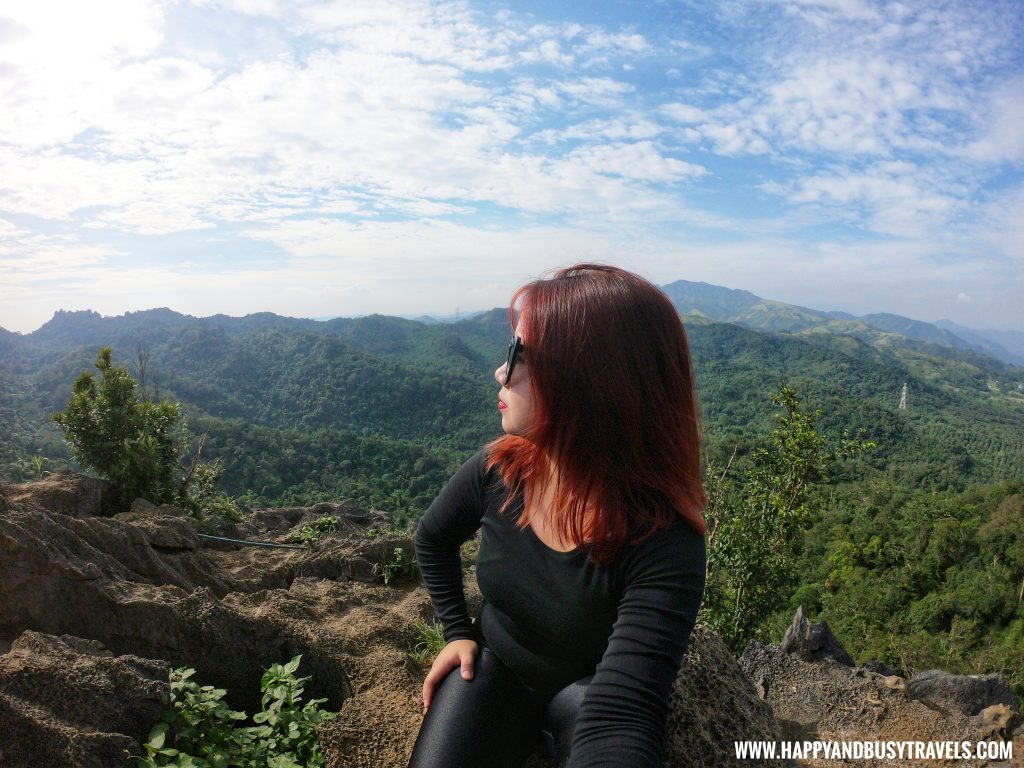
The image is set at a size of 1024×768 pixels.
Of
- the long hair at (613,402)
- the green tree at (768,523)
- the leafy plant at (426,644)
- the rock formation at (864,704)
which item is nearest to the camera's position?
the long hair at (613,402)

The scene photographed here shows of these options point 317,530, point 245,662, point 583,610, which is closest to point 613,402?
point 583,610

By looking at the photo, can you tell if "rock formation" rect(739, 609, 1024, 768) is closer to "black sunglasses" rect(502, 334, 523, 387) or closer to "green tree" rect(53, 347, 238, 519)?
"black sunglasses" rect(502, 334, 523, 387)

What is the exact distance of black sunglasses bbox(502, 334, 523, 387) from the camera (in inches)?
59.8

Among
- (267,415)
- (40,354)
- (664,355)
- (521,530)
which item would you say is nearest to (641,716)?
(521,530)

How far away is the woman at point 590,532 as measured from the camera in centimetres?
134

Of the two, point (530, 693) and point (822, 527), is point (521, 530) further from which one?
point (822, 527)

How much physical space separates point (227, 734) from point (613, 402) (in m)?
1.97

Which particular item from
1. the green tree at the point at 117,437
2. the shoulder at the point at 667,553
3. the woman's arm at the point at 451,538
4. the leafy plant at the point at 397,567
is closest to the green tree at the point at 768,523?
the leafy plant at the point at 397,567

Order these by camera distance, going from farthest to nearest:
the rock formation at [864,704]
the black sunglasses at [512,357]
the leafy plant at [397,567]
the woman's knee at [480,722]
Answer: the leafy plant at [397,567] → the rock formation at [864,704] → the woman's knee at [480,722] → the black sunglasses at [512,357]

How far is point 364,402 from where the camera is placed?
75.3 metres

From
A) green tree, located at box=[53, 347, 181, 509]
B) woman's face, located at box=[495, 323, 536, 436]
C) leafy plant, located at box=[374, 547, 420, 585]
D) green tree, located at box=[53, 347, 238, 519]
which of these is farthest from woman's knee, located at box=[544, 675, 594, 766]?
green tree, located at box=[53, 347, 181, 509]

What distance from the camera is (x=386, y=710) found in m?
2.41

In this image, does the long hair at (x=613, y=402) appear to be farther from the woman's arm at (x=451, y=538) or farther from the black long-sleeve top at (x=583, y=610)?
the woman's arm at (x=451, y=538)

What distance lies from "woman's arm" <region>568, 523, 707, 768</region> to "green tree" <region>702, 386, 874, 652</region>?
6281 millimetres
